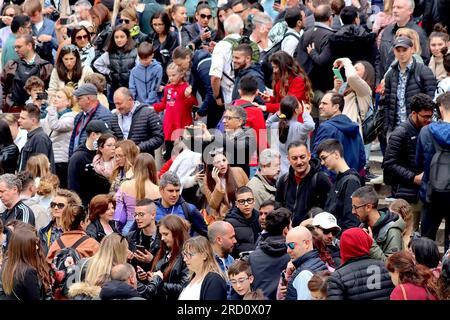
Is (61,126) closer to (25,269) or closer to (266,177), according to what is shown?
(266,177)

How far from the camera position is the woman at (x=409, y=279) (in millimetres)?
11320

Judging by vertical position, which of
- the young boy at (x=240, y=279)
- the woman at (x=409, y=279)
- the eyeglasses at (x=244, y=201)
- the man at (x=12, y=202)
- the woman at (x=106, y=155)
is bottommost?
the woman at (x=106, y=155)

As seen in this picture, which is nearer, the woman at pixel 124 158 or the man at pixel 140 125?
the woman at pixel 124 158

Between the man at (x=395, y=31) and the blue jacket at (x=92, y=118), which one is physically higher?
the man at (x=395, y=31)

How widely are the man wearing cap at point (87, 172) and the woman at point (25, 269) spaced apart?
397cm

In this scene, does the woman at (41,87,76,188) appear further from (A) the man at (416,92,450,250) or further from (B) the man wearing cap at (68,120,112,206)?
(A) the man at (416,92,450,250)

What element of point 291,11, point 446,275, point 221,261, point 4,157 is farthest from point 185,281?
point 291,11

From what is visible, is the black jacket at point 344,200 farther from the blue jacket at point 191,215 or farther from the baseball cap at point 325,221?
the blue jacket at point 191,215

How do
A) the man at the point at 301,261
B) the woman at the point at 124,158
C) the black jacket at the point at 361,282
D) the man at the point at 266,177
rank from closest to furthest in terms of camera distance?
the black jacket at the point at 361,282 → the man at the point at 301,261 → the man at the point at 266,177 → the woman at the point at 124,158

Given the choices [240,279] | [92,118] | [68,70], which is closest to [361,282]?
[240,279]

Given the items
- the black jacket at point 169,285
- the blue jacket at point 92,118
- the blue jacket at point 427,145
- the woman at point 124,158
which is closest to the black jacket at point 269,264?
the black jacket at point 169,285

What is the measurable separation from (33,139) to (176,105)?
2129mm
